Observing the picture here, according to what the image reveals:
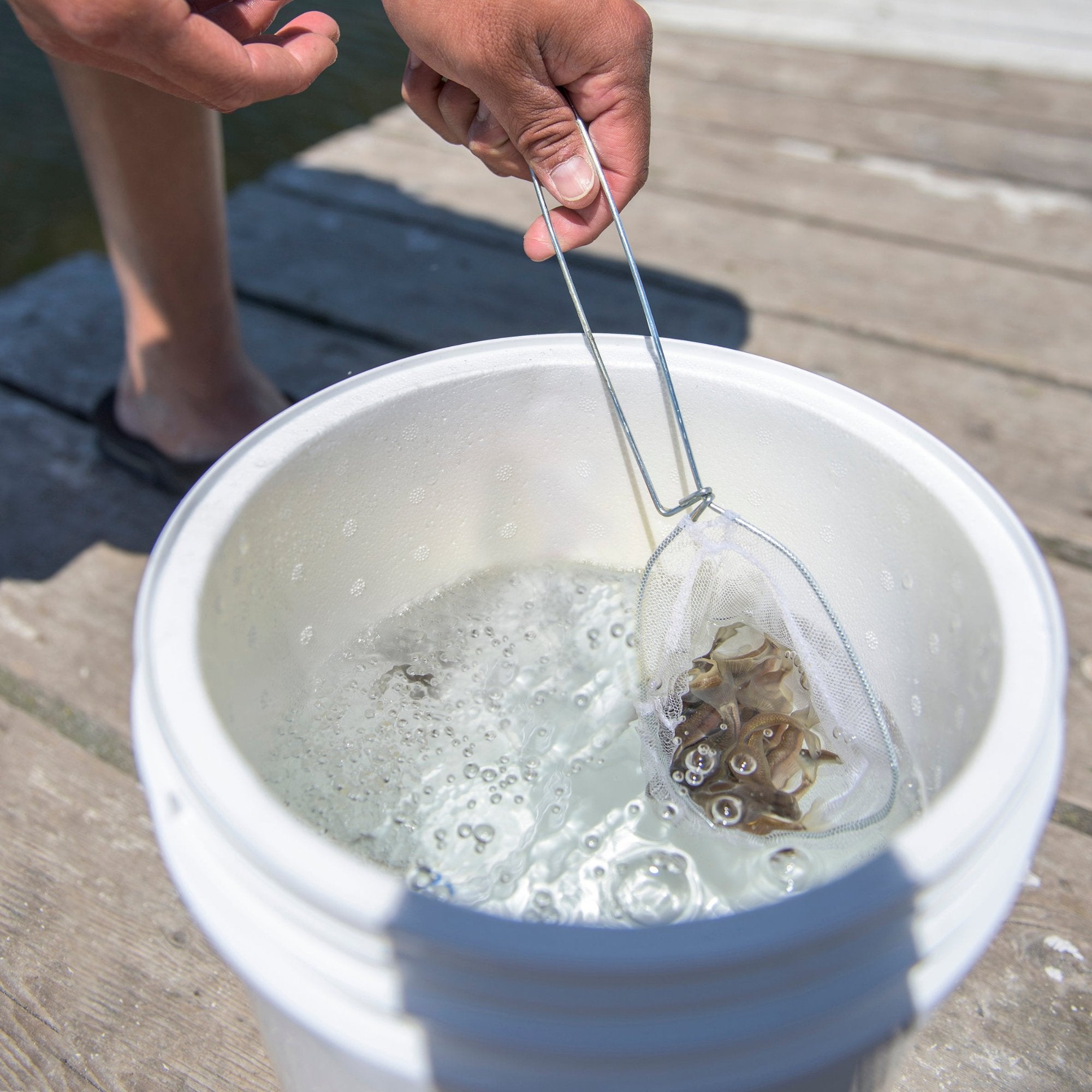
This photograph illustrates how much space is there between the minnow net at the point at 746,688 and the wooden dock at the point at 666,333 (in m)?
0.19

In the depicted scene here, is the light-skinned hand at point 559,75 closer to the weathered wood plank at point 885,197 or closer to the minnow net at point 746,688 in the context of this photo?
the minnow net at point 746,688

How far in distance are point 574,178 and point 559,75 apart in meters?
0.07

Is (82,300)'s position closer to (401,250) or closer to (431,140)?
(401,250)

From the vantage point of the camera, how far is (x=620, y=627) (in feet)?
2.57

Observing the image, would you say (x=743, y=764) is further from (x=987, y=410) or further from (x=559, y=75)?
(x=987, y=410)

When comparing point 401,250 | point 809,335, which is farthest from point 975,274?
point 401,250

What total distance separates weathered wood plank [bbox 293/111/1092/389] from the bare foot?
19.5 inches

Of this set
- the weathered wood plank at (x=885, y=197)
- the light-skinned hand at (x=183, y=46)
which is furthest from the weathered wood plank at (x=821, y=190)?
the light-skinned hand at (x=183, y=46)

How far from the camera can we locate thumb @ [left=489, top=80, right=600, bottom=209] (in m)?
0.60

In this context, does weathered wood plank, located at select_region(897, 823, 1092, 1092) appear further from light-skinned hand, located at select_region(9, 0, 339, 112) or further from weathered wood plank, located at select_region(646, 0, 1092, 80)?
weathered wood plank, located at select_region(646, 0, 1092, 80)

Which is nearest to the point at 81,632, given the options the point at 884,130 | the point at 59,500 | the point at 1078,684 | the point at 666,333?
the point at 59,500

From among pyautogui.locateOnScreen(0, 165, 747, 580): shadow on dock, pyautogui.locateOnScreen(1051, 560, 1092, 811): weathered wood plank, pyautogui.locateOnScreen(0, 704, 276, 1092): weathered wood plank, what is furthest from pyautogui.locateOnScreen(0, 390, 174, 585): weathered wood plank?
pyautogui.locateOnScreen(1051, 560, 1092, 811): weathered wood plank

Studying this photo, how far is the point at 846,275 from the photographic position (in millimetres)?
1398

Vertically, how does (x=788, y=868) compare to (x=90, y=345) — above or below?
above
